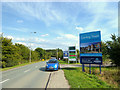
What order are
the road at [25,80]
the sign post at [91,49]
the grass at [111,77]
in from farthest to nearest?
the sign post at [91,49]
the grass at [111,77]
the road at [25,80]

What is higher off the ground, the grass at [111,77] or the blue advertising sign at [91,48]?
the blue advertising sign at [91,48]

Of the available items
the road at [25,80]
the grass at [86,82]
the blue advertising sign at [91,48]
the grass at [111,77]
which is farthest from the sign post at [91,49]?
the road at [25,80]

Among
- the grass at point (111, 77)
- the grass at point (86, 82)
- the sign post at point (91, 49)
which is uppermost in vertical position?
the sign post at point (91, 49)

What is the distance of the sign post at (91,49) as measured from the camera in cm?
1018

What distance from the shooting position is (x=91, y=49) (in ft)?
34.8

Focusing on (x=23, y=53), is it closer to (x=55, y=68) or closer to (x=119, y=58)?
(x=55, y=68)

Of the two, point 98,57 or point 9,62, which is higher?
point 98,57

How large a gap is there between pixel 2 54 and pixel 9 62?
2.25 m

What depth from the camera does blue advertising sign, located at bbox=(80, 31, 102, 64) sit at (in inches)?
401

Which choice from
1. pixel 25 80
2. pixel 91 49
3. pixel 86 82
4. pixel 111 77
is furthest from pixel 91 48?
pixel 25 80

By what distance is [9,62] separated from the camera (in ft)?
60.8

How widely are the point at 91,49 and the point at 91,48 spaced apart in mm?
113

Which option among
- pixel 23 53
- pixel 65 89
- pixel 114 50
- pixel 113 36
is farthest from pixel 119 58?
pixel 23 53

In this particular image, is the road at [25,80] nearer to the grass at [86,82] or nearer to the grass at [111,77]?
the grass at [86,82]
